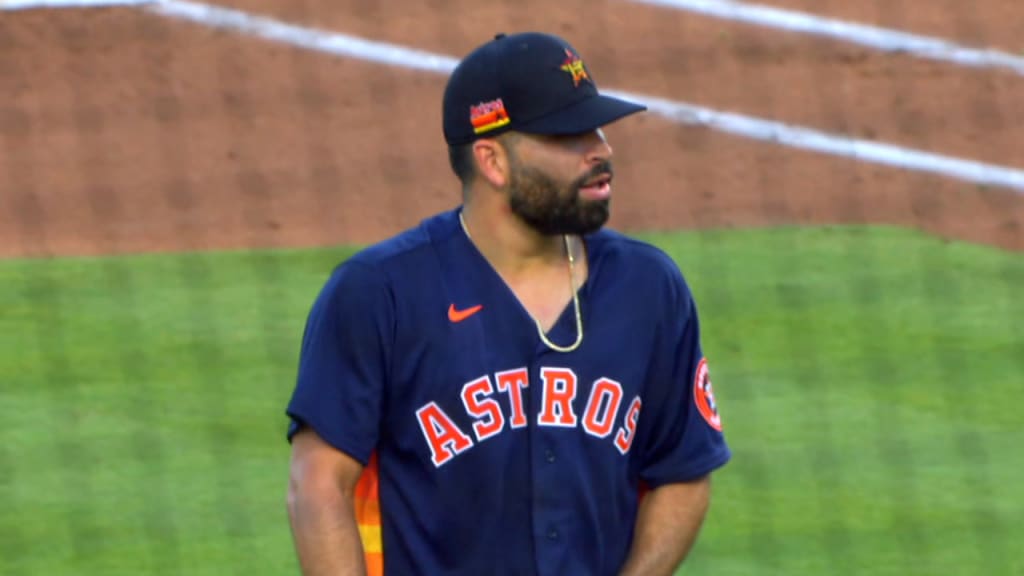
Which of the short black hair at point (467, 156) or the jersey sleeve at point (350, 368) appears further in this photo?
the short black hair at point (467, 156)

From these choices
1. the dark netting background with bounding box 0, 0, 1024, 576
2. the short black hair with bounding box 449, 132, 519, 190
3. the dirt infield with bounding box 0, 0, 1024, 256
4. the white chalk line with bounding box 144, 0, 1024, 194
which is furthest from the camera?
the white chalk line with bounding box 144, 0, 1024, 194

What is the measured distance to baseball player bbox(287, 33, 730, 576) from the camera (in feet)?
11.1

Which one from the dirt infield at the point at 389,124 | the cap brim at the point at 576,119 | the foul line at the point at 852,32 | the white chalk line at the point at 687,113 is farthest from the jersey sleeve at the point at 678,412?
the foul line at the point at 852,32

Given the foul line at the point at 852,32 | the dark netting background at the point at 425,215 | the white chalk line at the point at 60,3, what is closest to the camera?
the dark netting background at the point at 425,215

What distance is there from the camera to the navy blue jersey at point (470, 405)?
11.1 feet

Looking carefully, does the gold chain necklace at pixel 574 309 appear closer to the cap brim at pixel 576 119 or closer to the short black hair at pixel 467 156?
the short black hair at pixel 467 156

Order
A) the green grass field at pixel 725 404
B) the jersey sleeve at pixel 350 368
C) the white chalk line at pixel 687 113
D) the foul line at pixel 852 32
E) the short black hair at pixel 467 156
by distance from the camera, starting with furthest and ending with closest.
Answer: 1. the foul line at pixel 852 32
2. the white chalk line at pixel 687 113
3. the green grass field at pixel 725 404
4. the short black hair at pixel 467 156
5. the jersey sleeve at pixel 350 368

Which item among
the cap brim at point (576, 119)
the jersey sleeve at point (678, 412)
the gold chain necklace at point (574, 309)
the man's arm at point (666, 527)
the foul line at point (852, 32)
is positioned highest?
the cap brim at point (576, 119)

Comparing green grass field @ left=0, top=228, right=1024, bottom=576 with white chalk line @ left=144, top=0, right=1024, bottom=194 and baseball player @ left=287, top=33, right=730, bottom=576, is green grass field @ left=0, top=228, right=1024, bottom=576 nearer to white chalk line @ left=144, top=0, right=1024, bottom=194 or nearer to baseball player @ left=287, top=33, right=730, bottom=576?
white chalk line @ left=144, top=0, right=1024, bottom=194

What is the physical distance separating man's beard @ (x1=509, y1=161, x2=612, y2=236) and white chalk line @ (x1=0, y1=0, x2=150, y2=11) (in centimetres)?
824

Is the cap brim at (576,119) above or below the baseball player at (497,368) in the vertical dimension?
above

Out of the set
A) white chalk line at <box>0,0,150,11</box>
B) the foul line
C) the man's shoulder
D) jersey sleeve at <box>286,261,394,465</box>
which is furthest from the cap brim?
white chalk line at <box>0,0,150,11</box>

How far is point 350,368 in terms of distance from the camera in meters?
3.38

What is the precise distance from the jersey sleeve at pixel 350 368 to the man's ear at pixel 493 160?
29 centimetres
